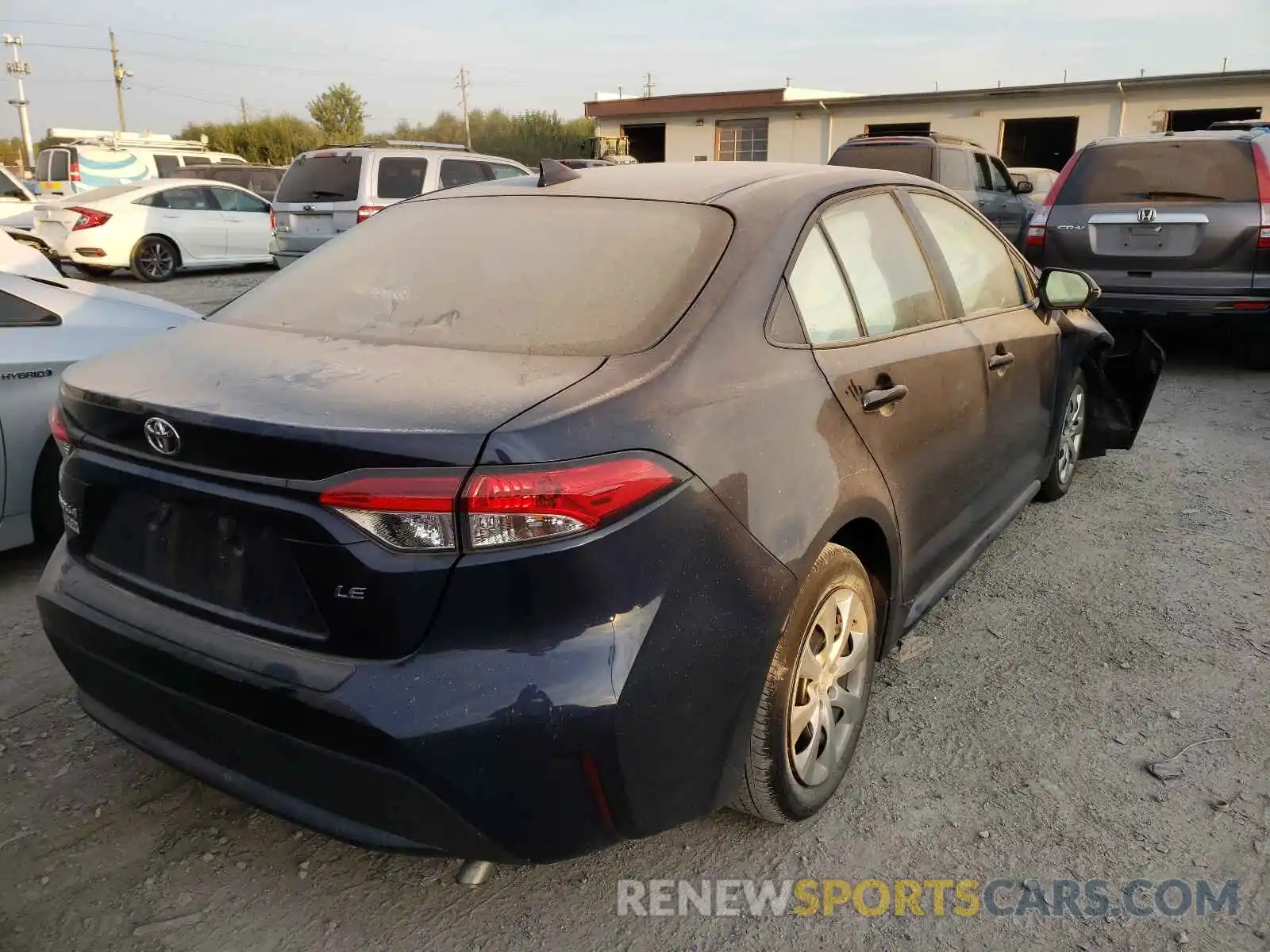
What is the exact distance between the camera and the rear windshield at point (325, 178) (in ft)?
38.4

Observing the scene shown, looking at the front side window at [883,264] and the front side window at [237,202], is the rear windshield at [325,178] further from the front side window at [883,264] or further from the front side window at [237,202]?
the front side window at [883,264]

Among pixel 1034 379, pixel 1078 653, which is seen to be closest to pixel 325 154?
pixel 1034 379

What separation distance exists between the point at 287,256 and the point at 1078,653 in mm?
10989

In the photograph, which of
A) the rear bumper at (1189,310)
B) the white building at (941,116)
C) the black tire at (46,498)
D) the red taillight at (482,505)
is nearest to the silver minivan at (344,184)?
the rear bumper at (1189,310)

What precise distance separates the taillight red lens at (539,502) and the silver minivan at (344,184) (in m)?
10.4

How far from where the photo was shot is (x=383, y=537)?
1818 millimetres

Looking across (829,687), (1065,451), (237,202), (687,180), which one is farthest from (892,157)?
(237,202)

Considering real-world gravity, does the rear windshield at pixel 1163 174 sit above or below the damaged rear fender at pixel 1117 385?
above

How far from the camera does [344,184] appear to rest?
1174 cm

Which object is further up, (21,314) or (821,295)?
(821,295)

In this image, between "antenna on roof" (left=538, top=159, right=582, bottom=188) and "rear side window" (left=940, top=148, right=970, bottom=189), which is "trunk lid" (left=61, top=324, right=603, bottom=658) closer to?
"antenna on roof" (left=538, top=159, right=582, bottom=188)

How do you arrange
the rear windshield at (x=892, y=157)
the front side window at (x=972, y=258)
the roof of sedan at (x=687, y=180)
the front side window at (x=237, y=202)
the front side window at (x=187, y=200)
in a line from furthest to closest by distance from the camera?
the front side window at (x=237, y=202) → the front side window at (x=187, y=200) → the rear windshield at (x=892, y=157) → the front side window at (x=972, y=258) → the roof of sedan at (x=687, y=180)

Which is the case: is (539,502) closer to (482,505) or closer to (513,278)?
(482,505)

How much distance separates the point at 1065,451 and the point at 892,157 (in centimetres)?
758
